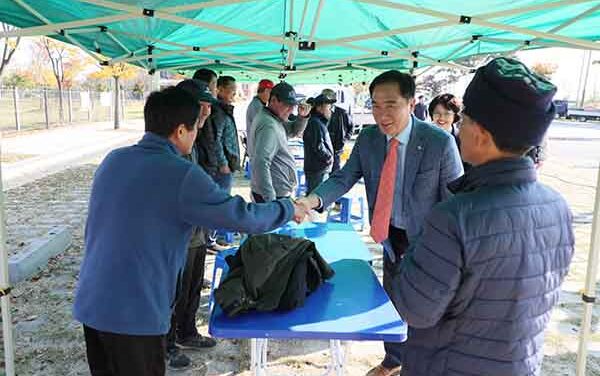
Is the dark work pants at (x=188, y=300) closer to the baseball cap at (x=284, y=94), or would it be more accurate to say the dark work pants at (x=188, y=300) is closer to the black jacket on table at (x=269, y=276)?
the black jacket on table at (x=269, y=276)

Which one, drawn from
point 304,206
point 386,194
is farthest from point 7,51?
point 386,194

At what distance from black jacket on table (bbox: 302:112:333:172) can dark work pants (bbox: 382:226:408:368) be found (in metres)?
3.21

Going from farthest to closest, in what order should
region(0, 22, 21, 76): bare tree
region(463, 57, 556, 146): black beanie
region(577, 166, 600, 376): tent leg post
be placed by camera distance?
region(0, 22, 21, 76): bare tree < region(577, 166, 600, 376): tent leg post < region(463, 57, 556, 146): black beanie

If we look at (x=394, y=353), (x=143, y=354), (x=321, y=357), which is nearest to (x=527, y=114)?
(x=143, y=354)

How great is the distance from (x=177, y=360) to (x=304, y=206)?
144cm

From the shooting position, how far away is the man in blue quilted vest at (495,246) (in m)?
1.08

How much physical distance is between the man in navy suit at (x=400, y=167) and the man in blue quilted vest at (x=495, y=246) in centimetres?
113

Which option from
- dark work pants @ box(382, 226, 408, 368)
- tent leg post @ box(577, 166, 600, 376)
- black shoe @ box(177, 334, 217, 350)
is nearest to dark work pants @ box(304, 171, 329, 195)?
black shoe @ box(177, 334, 217, 350)

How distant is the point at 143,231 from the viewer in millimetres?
1595

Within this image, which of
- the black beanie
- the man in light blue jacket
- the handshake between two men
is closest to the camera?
the black beanie

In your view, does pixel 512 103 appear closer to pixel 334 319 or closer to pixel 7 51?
pixel 334 319

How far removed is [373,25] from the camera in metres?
3.80

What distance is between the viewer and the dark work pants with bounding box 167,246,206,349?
2.95 meters

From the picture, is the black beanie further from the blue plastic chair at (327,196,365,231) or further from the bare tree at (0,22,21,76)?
the bare tree at (0,22,21,76)
